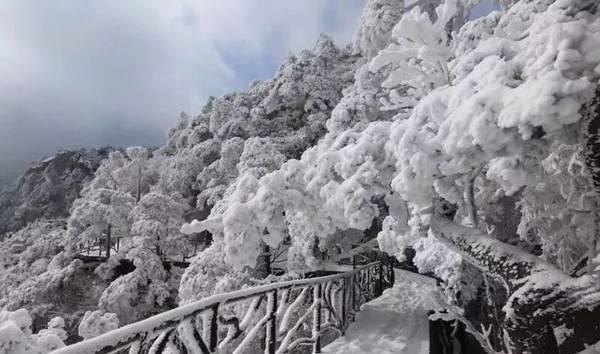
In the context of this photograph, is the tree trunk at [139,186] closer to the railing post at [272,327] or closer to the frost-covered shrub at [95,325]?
the frost-covered shrub at [95,325]

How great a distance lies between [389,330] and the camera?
608 centimetres

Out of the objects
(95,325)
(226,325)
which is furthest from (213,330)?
(95,325)

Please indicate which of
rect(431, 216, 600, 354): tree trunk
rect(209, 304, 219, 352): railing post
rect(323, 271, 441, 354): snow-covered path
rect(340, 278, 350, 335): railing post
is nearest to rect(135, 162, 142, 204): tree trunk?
rect(323, 271, 441, 354): snow-covered path

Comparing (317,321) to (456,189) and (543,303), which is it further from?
(543,303)

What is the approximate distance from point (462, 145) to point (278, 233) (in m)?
4.29

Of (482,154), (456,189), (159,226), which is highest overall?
(159,226)

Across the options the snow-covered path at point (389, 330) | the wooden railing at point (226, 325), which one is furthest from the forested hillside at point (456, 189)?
the wooden railing at point (226, 325)

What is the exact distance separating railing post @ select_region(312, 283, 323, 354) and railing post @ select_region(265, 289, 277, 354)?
1.16 meters

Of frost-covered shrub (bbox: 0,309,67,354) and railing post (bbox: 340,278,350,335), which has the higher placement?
frost-covered shrub (bbox: 0,309,67,354)

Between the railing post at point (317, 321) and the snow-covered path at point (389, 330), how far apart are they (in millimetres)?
190

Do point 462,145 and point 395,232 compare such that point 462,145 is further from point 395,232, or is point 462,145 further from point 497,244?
point 395,232

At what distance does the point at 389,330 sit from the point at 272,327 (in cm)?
305

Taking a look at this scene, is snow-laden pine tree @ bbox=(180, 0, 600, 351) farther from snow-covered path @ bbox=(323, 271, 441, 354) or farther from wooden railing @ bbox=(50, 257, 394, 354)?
wooden railing @ bbox=(50, 257, 394, 354)

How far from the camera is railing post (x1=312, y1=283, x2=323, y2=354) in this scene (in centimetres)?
471
